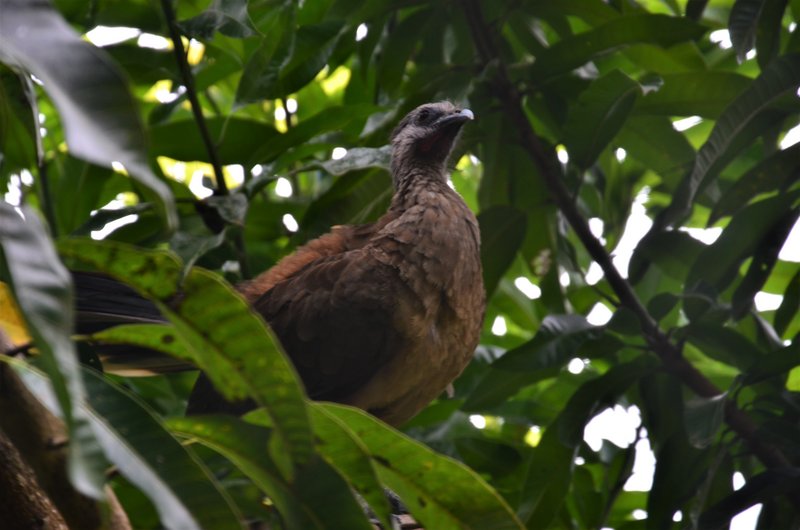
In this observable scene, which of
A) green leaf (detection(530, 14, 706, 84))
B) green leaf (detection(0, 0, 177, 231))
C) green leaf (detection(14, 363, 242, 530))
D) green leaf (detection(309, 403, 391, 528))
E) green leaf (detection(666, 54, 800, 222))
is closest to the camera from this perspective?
green leaf (detection(0, 0, 177, 231))

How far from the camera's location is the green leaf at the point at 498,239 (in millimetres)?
3582

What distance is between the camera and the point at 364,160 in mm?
2961

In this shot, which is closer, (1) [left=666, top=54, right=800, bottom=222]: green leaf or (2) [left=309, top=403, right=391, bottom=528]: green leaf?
(2) [left=309, top=403, right=391, bottom=528]: green leaf

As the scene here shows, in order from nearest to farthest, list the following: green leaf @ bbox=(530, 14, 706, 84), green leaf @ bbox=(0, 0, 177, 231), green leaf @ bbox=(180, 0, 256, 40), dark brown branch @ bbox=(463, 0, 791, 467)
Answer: green leaf @ bbox=(0, 0, 177, 231) → green leaf @ bbox=(180, 0, 256, 40) → dark brown branch @ bbox=(463, 0, 791, 467) → green leaf @ bbox=(530, 14, 706, 84)

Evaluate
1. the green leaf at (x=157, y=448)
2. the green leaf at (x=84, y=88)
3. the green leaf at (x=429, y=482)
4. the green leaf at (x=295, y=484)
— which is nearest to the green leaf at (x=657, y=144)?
the green leaf at (x=429, y=482)

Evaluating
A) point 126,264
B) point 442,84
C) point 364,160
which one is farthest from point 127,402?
point 442,84

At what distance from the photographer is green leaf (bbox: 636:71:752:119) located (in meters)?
3.41

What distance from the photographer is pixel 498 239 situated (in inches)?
142

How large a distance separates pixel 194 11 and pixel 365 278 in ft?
4.16

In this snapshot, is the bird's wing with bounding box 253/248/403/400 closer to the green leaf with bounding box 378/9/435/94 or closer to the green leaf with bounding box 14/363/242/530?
the green leaf with bounding box 378/9/435/94

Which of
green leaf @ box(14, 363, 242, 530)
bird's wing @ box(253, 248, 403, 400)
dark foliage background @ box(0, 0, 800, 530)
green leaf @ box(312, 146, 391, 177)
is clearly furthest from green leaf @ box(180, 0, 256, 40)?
green leaf @ box(14, 363, 242, 530)

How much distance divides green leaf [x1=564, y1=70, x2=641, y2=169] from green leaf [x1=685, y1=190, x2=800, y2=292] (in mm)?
462

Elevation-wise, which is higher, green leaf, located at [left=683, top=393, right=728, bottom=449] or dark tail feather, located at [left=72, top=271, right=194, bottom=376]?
green leaf, located at [left=683, top=393, right=728, bottom=449]

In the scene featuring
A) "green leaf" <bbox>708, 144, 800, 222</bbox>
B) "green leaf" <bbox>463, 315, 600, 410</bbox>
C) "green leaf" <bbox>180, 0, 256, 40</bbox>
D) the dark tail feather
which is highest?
"green leaf" <bbox>708, 144, 800, 222</bbox>
